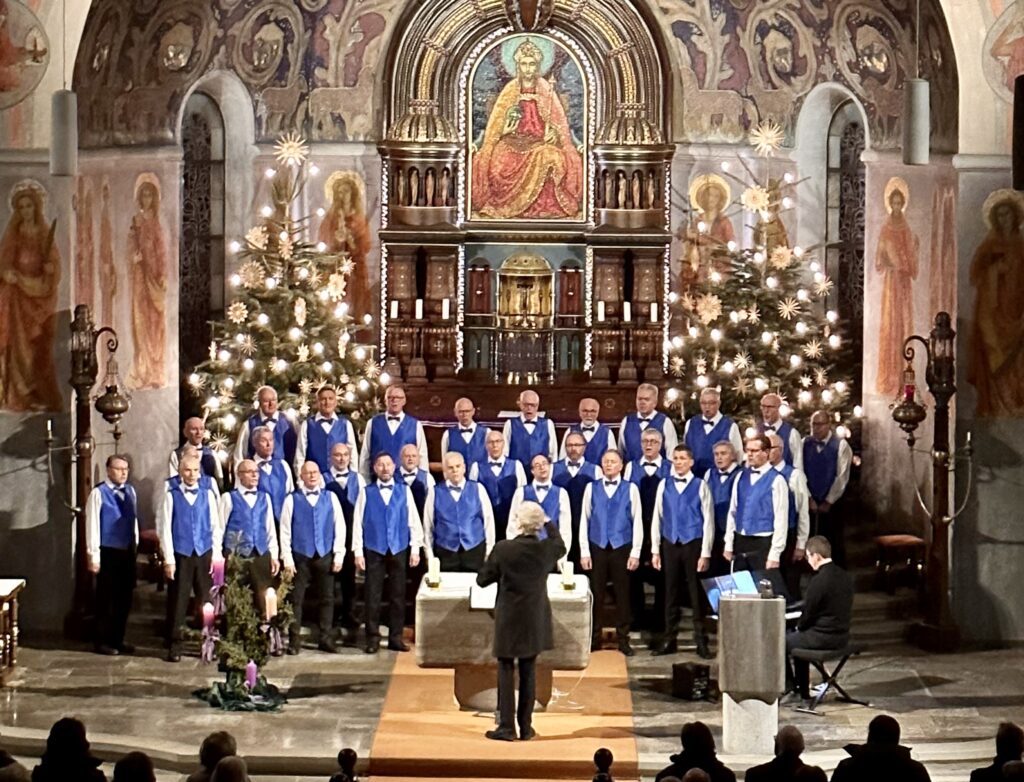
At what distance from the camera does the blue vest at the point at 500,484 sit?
61.1 feet

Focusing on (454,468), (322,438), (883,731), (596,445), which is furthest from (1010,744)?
(322,438)

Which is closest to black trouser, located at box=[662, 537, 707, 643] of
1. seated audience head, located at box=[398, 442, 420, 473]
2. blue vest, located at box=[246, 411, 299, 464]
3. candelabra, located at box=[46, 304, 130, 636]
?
seated audience head, located at box=[398, 442, 420, 473]

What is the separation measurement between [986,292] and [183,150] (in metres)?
8.19

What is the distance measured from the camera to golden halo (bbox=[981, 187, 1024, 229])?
18578mm

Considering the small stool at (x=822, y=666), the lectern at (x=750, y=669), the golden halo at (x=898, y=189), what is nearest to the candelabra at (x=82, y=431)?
the small stool at (x=822, y=666)

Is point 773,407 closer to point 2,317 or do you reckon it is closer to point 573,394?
point 573,394

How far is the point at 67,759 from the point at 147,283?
1150 cm

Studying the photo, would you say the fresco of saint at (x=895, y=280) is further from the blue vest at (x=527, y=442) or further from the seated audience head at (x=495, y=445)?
the seated audience head at (x=495, y=445)

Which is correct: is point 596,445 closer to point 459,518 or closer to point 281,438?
point 459,518

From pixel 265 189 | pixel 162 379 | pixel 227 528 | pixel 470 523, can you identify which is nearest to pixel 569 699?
pixel 470 523

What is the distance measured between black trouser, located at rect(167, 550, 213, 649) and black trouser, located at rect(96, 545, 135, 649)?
37cm

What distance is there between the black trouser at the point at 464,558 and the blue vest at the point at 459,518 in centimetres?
3

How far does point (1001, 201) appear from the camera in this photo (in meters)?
18.7

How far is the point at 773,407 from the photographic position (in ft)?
→ 63.0
